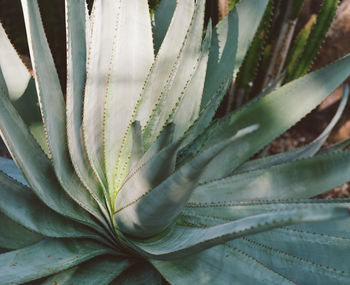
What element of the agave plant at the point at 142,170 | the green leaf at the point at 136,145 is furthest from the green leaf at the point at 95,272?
the green leaf at the point at 136,145

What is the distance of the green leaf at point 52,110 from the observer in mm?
765

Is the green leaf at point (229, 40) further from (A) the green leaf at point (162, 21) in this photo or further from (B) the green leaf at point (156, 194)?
(B) the green leaf at point (156, 194)

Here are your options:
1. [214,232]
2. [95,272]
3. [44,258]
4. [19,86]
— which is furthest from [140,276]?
[19,86]

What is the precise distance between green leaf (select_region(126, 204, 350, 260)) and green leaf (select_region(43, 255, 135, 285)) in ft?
0.27

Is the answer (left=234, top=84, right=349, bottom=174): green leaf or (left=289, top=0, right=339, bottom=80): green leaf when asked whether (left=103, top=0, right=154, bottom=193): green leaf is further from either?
(left=289, top=0, right=339, bottom=80): green leaf

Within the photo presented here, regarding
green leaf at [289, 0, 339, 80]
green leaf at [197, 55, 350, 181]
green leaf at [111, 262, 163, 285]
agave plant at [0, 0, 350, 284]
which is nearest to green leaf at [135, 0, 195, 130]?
agave plant at [0, 0, 350, 284]

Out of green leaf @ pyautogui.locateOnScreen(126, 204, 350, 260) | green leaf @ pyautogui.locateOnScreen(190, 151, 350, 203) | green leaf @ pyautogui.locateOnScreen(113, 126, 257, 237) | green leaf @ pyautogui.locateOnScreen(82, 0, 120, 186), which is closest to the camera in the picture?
green leaf @ pyautogui.locateOnScreen(126, 204, 350, 260)

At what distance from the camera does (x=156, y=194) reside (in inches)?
27.5

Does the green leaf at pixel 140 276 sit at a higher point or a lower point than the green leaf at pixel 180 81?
lower

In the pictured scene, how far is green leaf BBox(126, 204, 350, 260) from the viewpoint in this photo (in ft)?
1.75

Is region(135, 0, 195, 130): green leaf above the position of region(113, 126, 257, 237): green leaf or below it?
above

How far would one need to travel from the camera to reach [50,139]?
0.78 m

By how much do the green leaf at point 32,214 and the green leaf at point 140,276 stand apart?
0.38 feet

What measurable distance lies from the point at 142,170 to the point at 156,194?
62 millimetres
